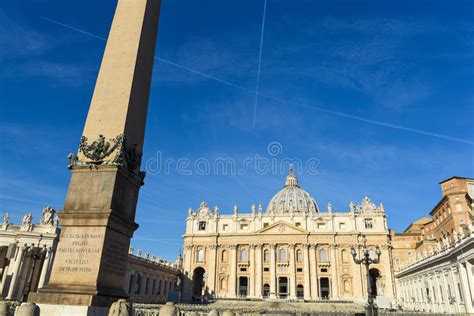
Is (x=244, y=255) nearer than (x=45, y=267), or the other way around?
(x=45, y=267)

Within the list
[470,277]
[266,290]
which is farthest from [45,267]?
[266,290]

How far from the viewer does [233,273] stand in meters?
59.5

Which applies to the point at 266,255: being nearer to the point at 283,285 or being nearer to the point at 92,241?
the point at 283,285

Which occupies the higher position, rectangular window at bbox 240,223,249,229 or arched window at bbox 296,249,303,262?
rectangular window at bbox 240,223,249,229

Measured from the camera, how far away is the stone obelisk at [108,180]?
6.68 m

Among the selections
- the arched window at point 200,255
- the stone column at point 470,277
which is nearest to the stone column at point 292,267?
the arched window at point 200,255

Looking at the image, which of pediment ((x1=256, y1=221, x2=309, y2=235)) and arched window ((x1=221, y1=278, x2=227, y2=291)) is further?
arched window ((x1=221, y1=278, x2=227, y2=291))

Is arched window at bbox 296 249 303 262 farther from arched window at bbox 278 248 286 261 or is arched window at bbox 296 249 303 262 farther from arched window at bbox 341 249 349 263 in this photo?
arched window at bbox 341 249 349 263

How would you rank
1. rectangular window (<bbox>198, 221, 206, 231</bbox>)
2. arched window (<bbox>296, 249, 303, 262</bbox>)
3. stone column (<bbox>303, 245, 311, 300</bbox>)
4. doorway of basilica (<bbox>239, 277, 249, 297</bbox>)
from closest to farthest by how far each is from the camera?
stone column (<bbox>303, 245, 311, 300</bbox>), arched window (<bbox>296, 249, 303, 262</bbox>), doorway of basilica (<bbox>239, 277, 249, 297</bbox>), rectangular window (<bbox>198, 221, 206, 231</bbox>)

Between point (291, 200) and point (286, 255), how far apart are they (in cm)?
2421

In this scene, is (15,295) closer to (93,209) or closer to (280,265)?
(93,209)

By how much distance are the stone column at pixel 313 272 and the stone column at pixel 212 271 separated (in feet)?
52.7

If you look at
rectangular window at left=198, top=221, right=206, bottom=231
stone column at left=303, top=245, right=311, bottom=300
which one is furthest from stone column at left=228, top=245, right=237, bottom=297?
stone column at left=303, top=245, right=311, bottom=300

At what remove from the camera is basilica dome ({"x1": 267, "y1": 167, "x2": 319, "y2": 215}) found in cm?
8006
